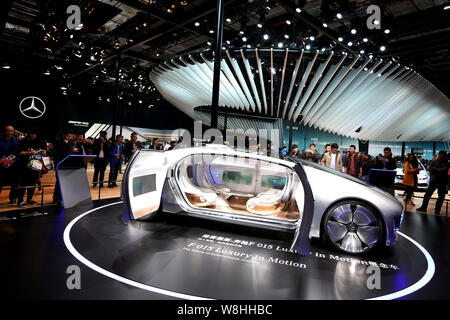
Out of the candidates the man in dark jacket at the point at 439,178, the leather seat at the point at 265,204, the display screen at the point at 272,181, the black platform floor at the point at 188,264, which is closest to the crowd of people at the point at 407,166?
the man in dark jacket at the point at 439,178

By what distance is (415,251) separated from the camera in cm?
307

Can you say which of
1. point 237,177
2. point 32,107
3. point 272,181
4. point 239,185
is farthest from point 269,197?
point 32,107

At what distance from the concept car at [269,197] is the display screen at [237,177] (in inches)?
0.7

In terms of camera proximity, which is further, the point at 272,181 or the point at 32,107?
the point at 32,107

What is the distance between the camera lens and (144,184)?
10.7 feet

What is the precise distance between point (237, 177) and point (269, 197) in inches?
36.5

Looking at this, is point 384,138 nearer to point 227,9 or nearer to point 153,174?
point 227,9

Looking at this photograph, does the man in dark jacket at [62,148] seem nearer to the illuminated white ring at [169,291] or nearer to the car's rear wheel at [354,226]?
the illuminated white ring at [169,291]

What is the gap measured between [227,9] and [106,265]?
26.8 ft

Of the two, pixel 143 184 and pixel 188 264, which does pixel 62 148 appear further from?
pixel 188 264

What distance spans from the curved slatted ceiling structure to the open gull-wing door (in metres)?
6.83

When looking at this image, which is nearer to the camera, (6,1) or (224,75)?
(6,1)

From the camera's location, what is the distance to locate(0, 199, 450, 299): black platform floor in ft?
6.66

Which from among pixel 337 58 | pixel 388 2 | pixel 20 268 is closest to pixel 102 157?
pixel 20 268
